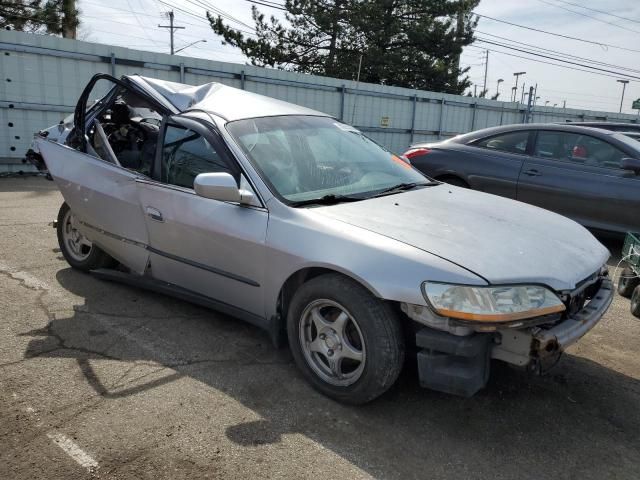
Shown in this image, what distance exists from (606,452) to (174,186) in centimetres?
295

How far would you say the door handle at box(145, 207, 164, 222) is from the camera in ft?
12.0

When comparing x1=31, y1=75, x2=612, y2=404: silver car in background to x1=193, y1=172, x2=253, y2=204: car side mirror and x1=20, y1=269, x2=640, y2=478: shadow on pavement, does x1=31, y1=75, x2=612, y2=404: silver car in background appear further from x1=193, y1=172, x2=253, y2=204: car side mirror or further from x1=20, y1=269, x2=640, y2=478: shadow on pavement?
x1=20, y1=269, x2=640, y2=478: shadow on pavement

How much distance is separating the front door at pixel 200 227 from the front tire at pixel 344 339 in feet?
1.22

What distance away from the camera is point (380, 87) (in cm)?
1574

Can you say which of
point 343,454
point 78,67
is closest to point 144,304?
point 343,454

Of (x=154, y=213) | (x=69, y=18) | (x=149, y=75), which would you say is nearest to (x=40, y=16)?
(x=69, y=18)

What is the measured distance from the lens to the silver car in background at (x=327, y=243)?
8.25 ft

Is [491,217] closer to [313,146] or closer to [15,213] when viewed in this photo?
[313,146]

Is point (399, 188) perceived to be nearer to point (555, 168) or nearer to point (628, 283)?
point (628, 283)

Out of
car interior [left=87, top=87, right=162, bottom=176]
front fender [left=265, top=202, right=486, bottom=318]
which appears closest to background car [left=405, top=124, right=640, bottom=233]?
car interior [left=87, top=87, right=162, bottom=176]

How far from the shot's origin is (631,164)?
581 cm

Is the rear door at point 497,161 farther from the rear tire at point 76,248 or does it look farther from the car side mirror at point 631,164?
the rear tire at point 76,248

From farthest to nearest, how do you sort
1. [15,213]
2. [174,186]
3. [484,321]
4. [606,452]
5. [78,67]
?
[78,67], [15,213], [174,186], [606,452], [484,321]

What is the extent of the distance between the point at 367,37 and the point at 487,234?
85.4 feet
